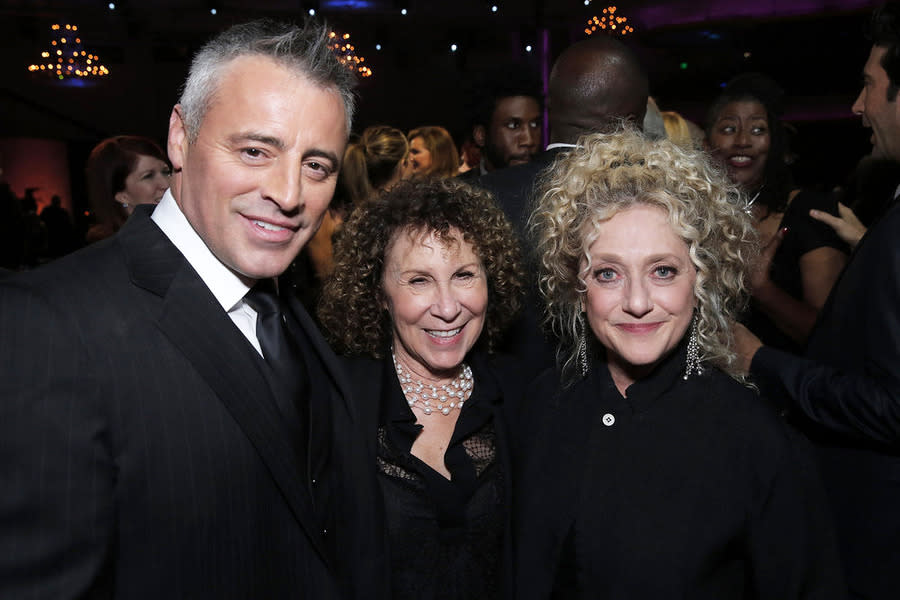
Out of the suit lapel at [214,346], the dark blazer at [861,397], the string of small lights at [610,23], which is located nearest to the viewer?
the suit lapel at [214,346]

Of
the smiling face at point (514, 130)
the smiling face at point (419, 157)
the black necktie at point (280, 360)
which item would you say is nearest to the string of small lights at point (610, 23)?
the smiling face at point (419, 157)

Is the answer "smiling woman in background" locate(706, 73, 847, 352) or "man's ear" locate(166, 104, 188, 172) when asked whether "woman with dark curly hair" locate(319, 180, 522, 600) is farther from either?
"smiling woman in background" locate(706, 73, 847, 352)

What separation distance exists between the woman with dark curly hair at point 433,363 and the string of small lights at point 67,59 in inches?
418

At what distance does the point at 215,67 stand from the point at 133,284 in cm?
45

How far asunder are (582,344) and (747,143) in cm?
179

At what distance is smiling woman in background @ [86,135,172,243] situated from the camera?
135 inches

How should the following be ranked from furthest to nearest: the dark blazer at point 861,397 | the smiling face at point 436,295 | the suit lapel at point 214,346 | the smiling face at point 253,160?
1. the smiling face at point 436,295
2. the dark blazer at point 861,397
3. the smiling face at point 253,160
4. the suit lapel at point 214,346

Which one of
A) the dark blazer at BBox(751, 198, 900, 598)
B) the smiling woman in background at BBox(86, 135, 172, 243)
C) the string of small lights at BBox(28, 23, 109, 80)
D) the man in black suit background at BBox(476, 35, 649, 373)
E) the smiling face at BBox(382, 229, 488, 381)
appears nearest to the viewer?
the dark blazer at BBox(751, 198, 900, 598)

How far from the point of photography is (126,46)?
44.0ft

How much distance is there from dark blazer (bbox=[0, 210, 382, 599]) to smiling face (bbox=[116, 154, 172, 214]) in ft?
7.82

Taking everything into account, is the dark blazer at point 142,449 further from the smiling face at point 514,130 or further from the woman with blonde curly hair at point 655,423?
the smiling face at point 514,130

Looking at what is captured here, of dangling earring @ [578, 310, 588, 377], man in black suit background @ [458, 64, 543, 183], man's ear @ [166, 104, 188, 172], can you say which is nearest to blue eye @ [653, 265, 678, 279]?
dangling earring @ [578, 310, 588, 377]

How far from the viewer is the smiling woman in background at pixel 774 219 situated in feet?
8.85

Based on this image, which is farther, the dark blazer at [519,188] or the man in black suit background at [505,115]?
the man in black suit background at [505,115]
